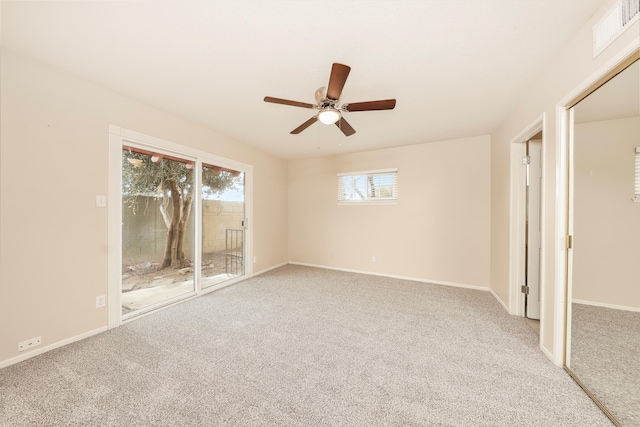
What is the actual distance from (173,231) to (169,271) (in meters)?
0.60

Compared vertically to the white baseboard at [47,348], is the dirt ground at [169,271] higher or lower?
higher

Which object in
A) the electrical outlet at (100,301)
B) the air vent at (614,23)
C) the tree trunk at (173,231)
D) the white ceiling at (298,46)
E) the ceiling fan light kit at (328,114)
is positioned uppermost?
the white ceiling at (298,46)

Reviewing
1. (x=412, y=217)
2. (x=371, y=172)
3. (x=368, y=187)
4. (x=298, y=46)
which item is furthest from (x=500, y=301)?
(x=298, y=46)

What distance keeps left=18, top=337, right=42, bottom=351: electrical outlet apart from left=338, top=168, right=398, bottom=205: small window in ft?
13.7

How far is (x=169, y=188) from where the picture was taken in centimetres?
312

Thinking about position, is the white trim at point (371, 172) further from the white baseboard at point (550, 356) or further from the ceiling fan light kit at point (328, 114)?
the white baseboard at point (550, 356)

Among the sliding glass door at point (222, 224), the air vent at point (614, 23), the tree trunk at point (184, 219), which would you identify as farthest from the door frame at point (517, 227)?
the tree trunk at point (184, 219)

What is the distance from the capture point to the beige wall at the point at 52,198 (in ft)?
5.74

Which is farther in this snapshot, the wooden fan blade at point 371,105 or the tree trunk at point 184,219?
the tree trunk at point 184,219

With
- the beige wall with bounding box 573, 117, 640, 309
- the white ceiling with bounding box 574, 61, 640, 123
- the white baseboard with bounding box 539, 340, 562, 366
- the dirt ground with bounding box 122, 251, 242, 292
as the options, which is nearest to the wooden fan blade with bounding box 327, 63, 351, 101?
the white ceiling with bounding box 574, 61, 640, 123

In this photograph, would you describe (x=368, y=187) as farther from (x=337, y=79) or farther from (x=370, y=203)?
(x=337, y=79)

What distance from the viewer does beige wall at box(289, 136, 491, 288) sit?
11.9ft

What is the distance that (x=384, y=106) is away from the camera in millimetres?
1968

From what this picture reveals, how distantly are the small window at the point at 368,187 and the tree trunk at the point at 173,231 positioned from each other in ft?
9.50
